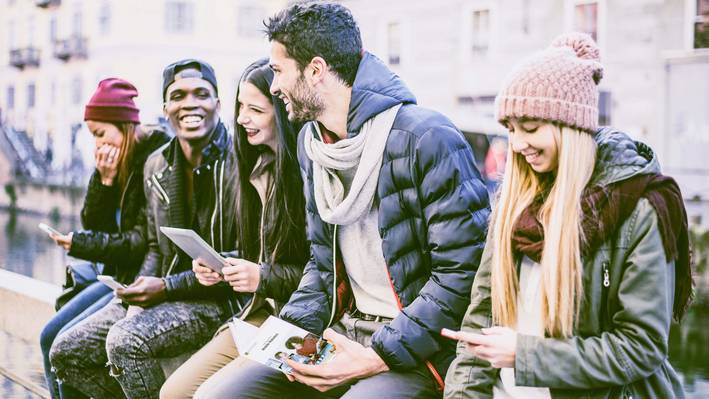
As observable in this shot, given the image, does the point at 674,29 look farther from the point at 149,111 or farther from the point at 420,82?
the point at 149,111

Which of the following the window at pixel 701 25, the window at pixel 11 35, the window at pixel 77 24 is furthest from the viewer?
the window at pixel 11 35

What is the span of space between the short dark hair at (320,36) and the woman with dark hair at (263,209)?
1.94 ft

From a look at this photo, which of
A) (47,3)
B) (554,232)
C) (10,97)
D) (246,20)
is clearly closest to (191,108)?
(554,232)

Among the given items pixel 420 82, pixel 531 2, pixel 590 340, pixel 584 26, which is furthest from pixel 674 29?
pixel 590 340

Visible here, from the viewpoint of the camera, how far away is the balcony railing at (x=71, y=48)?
34.9 metres

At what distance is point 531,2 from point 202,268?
20.1 meters

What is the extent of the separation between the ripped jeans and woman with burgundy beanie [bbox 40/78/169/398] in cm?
33

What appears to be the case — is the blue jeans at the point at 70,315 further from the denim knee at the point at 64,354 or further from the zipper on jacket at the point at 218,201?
the zipper on jacket at the point at 218,201

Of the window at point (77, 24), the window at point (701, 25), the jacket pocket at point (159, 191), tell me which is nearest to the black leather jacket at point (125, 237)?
the jacket pocket at point (159, 191)

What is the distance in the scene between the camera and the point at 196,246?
115 inches

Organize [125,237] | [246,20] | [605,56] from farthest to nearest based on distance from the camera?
[246,20] < [605,56] < [125,237]

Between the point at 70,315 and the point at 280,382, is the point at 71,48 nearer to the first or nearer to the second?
the point at 70,315

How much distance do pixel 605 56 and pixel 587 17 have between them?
1.33 metres

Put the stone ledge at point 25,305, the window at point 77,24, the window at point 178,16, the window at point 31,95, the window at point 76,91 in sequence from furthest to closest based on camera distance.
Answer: the window at point 31,95
the window at point 76,91
the window at point 77,24
the window at point 178,16
the stone ledge at point 25,305
